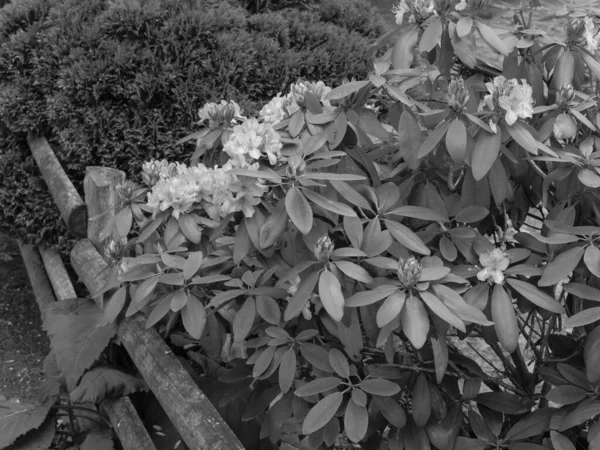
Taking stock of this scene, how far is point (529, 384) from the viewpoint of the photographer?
210 centimetres

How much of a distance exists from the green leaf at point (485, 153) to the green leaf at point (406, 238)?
190mm

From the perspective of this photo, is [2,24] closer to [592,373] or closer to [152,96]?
[152,96]

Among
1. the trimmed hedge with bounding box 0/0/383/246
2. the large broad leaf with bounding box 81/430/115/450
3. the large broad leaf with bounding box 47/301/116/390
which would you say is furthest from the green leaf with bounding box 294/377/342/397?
the trimmed hedge with bounding box 0/0/383/246

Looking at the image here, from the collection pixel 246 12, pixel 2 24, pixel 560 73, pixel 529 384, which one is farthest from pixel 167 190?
pixel 2 24

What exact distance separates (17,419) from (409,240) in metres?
1.81

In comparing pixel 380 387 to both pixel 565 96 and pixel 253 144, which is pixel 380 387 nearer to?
pixel 253 144

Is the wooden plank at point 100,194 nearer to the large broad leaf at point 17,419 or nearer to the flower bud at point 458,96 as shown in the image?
the large broad leaf at point 17,419

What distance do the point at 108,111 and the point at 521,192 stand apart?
227 cm

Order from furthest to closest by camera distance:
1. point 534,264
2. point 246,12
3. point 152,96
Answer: point 246,12 < point 152,96 < point 534,264

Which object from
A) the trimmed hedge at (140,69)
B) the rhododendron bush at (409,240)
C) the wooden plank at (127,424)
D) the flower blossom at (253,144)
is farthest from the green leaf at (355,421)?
the trimmed hedge at (140,69)

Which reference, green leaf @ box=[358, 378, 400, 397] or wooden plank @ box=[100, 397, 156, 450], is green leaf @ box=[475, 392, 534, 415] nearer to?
green leaf @ box=[358, 378, 400, 397]

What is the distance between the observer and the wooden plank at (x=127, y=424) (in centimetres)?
236

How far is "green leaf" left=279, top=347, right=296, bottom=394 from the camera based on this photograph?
1.72 m

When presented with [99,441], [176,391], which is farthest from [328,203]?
[99,441]
